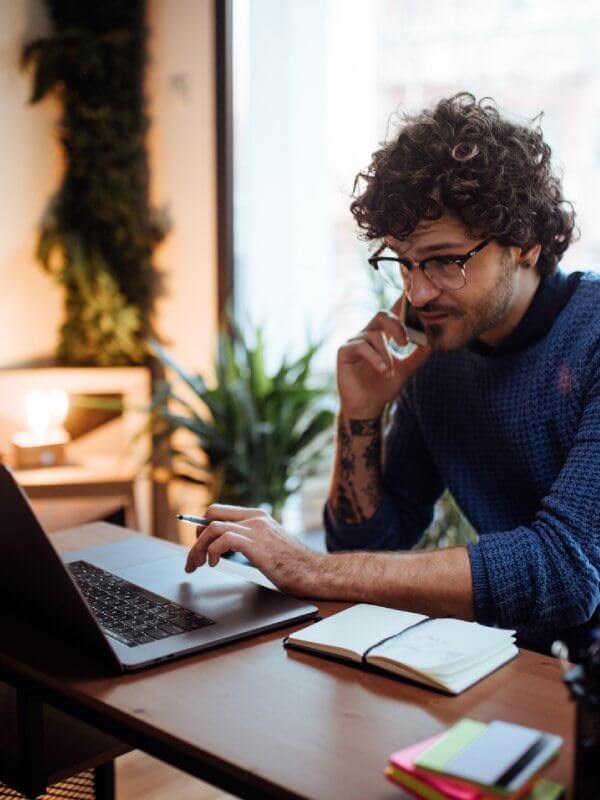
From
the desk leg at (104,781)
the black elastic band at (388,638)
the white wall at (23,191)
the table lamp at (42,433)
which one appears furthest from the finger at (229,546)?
the white wall at (23,191)

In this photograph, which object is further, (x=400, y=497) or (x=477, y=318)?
(x=400, y=497)

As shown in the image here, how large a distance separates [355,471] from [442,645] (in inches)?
30.2

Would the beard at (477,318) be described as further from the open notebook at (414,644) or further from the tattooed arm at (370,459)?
the open notebook at (414,644)

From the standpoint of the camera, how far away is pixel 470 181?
5.22 feet

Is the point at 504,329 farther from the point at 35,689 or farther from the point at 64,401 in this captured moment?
the point at 64,401

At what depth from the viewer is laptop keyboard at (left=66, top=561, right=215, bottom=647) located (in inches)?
45.1

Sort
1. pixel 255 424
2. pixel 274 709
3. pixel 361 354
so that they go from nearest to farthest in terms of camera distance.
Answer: pixel 274 709, pixel 361 354, pixel 255 424

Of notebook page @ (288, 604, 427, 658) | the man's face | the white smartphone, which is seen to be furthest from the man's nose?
notebook page @ (288, 604, 427, 658)

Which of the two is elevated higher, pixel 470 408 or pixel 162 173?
pixel 162 173

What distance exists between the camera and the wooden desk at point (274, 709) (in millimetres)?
853

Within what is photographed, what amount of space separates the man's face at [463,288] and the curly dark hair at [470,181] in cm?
2

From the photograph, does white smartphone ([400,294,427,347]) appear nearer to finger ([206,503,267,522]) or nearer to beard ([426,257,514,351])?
beard ([426,257,514,351])

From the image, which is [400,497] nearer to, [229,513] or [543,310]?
[543,310]

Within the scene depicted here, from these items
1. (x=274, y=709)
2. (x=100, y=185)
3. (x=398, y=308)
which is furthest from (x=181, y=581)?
(x=100, y=185)
